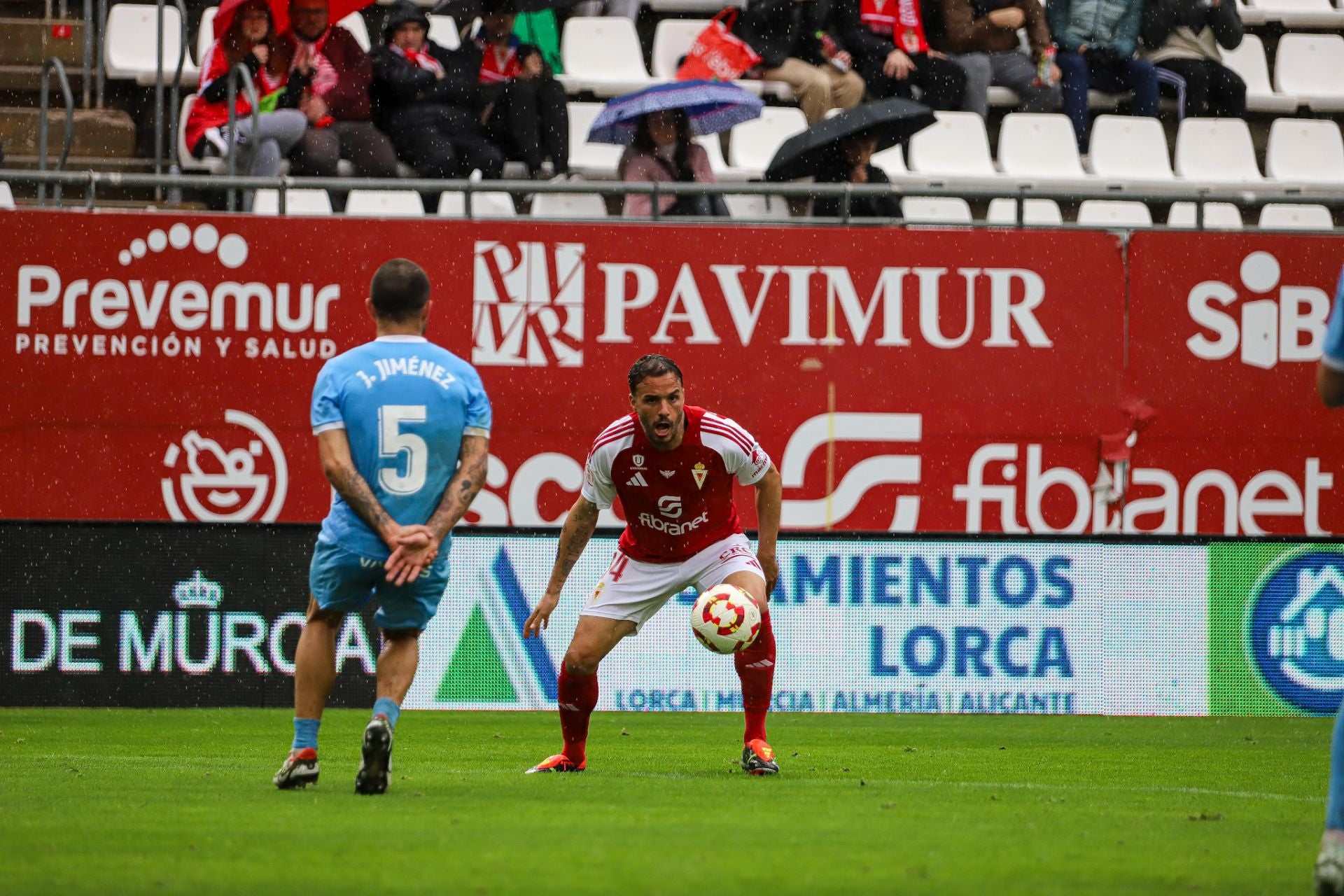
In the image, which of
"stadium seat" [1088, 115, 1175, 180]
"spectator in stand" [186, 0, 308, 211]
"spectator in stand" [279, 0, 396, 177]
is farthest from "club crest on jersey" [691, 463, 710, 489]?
"stadium seat" [1088, 115, 1175, 180]

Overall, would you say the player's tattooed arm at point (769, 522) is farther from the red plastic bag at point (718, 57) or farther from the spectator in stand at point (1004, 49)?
the spectator in stand at point (1004, 49)

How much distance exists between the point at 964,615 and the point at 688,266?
3411mm

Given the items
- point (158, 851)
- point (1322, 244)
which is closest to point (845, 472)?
point (1322, 244)

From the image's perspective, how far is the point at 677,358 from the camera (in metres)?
14.8

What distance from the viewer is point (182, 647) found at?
13664mm

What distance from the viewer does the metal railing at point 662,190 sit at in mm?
14188

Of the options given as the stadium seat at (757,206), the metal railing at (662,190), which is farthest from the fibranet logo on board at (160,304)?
the stadium seat at (757,206)

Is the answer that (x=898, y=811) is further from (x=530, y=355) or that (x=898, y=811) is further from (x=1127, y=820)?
(x=530, y=355)

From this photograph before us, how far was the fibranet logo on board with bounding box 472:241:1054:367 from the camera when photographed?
1470 centimetres

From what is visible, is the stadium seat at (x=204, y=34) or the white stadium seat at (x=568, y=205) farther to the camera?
the stadium seat at (x=204, y=34)

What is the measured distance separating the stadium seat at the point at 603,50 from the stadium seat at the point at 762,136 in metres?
1.01

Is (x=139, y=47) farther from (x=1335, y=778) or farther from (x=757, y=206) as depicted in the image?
(x=1335, y=778)

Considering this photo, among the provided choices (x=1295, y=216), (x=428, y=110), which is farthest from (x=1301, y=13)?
(x=428, y=110)

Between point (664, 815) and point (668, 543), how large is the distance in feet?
7.91
